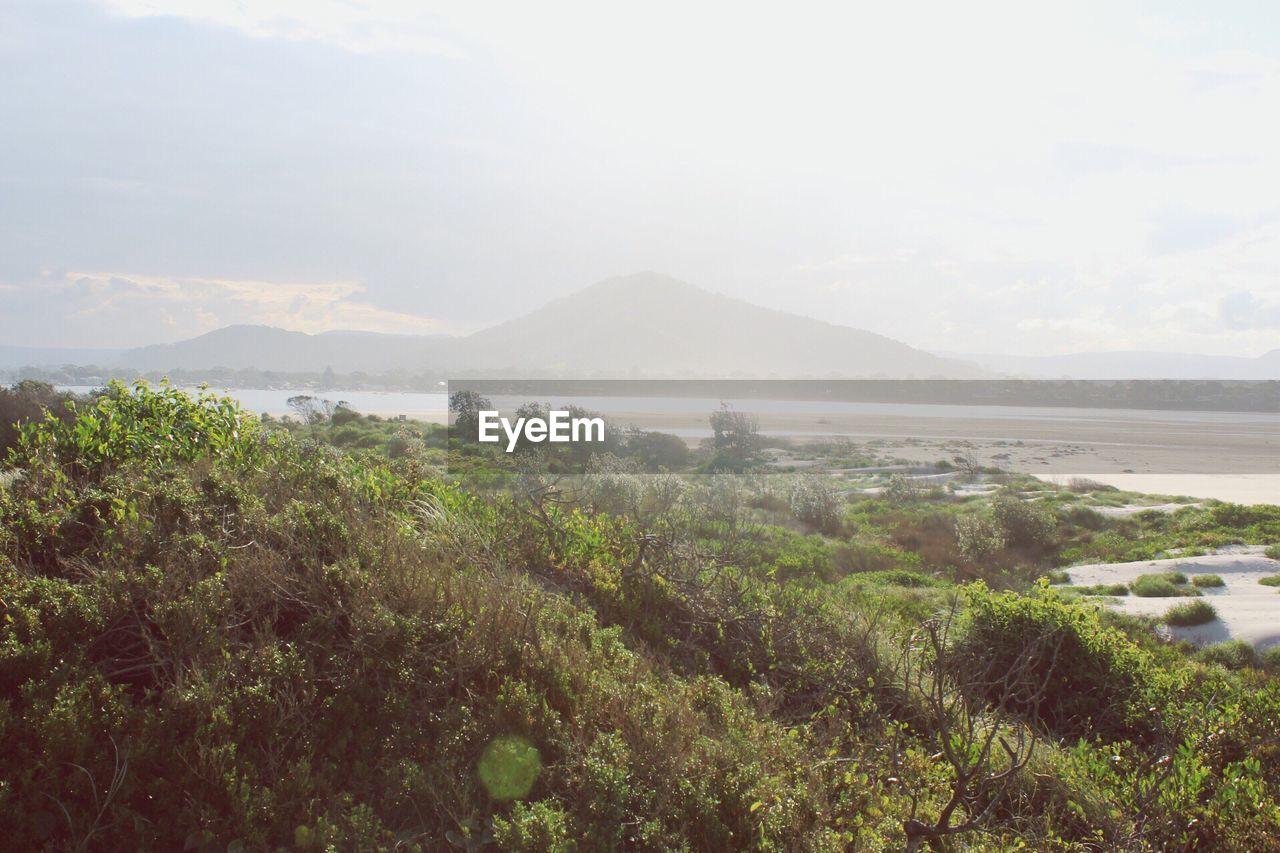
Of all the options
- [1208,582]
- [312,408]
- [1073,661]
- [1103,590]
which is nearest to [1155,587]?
[1103,590]

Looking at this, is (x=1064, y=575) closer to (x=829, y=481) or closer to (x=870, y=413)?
(x=829, y=481)

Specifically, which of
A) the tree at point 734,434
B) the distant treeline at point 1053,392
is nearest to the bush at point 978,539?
the tree at point 734,434

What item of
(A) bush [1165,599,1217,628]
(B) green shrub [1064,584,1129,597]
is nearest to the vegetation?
(A) bush [1165,599,1217,628]

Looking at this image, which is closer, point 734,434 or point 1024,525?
point 1024,525

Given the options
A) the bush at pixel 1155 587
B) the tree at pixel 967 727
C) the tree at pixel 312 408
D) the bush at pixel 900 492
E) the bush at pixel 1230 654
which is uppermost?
the tree at pixel 312 408

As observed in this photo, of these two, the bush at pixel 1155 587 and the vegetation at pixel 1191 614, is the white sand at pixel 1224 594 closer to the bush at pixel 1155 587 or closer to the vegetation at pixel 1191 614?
the vegetation at pixel 1191 614

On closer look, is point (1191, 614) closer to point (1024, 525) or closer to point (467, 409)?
point (1024, 525)

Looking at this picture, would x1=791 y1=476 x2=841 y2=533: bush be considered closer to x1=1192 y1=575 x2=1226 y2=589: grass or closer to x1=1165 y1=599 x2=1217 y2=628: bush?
x1=1192 y1=575 x2=1226 y2=589: grass

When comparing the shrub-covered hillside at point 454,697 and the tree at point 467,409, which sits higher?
the tree at point 467,409
